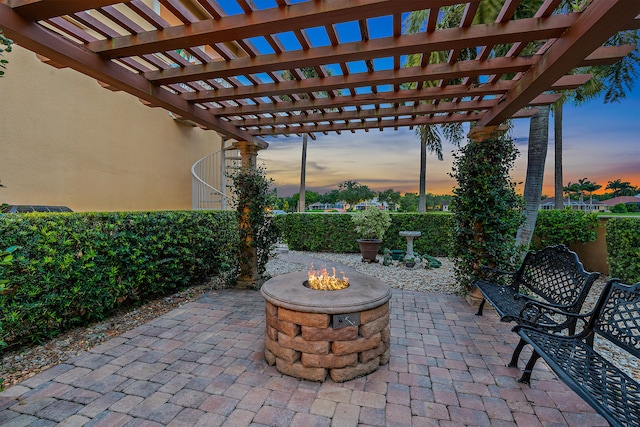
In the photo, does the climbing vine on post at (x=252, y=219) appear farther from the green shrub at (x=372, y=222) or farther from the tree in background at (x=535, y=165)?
the tree in background at (x=535, y=165)

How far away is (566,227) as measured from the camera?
19.3 feet

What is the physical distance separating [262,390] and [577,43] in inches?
126

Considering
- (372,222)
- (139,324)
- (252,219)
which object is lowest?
(139,324)

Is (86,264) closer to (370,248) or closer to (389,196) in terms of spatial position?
(370,248)

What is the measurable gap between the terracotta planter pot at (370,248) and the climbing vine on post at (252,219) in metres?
3.02

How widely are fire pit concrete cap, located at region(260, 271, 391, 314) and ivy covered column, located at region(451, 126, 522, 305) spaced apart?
77.6 inches

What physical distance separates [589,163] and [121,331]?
12904mm

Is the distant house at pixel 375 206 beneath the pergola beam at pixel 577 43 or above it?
beneath

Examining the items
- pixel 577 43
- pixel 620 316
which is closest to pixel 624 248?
pixel 620 316

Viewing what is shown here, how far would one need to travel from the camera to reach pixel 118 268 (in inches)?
135

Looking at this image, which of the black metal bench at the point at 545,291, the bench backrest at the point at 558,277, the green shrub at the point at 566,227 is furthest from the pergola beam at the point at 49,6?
the green shrub at the point at 566,227

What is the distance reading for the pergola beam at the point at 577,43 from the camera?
167 centimetres

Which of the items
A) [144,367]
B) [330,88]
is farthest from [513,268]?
[144,367]

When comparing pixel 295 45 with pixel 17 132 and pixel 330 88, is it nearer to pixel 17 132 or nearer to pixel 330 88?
pixel 330 88
